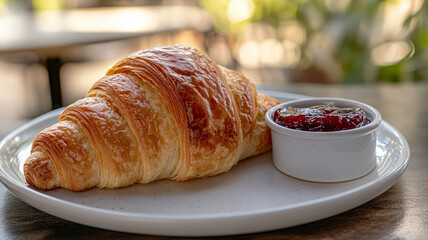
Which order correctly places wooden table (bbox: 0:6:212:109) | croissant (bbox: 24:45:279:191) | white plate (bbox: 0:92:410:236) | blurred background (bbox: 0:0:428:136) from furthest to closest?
blurred background (bbox: 0:0:428:136) → wooden table (bbox: 0:6:212:109) → croissant (bbox: 24:45:279:191) → white plate (bbox: 0:92:410:236)

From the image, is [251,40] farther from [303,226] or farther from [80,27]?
[303,226]

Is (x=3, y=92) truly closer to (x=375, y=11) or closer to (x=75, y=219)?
(x=375, y=11)

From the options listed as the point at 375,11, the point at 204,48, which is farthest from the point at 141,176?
the point at 204,48

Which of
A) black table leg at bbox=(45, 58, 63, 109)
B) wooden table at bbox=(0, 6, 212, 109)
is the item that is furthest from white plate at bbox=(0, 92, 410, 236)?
black table leg at bbox=(45, 58, 63, 109)

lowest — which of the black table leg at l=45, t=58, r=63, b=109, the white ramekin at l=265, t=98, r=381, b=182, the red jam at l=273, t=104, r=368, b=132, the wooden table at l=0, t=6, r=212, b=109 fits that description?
the black table leg at l=45, t=58, r=63, b=109

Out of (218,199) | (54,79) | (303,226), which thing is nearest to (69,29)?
(54,79)

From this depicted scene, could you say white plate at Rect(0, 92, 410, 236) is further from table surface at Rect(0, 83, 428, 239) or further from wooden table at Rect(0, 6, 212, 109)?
wooden table at Rect(0, 6, 212, 109)
